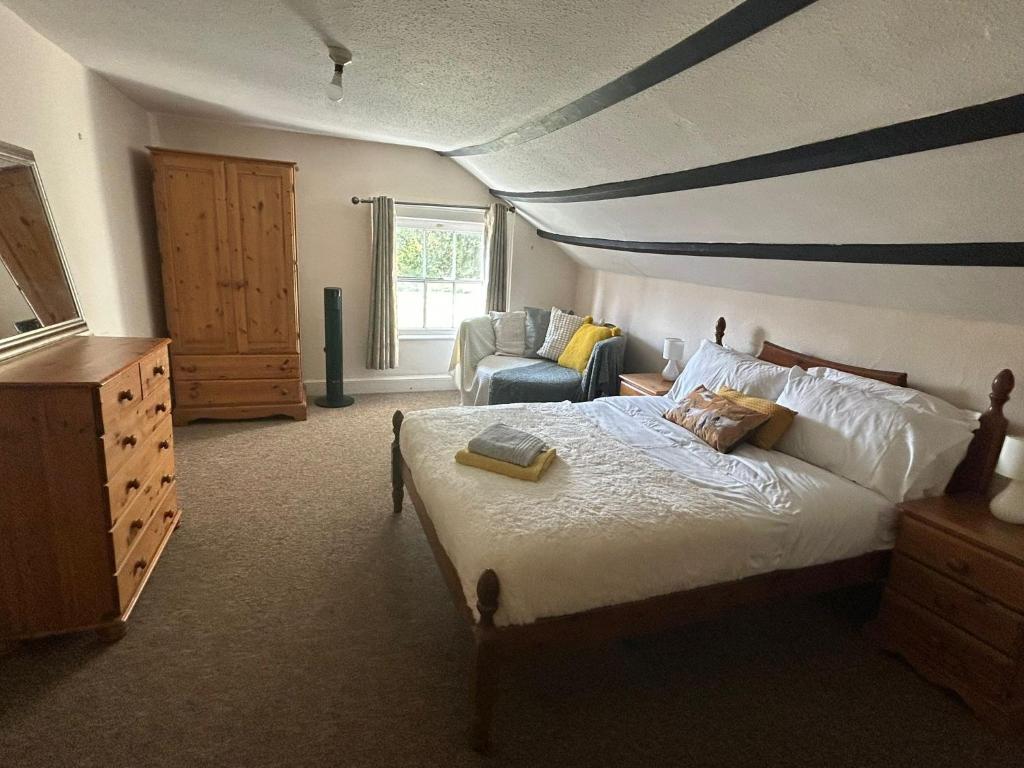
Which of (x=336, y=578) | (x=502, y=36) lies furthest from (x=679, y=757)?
(x=502, y=36)

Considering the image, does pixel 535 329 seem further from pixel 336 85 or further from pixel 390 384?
pixel 336 85

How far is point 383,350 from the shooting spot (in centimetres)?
493

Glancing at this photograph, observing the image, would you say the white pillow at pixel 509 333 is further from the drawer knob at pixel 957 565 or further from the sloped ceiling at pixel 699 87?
the drawer knob at pixel 957 565

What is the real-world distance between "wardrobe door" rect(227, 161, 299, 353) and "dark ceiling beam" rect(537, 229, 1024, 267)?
2.63 m

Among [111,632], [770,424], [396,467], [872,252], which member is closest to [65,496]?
[111,632]

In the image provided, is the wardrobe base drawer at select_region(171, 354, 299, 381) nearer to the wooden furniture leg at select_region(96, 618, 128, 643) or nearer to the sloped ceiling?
the sloped ceiling

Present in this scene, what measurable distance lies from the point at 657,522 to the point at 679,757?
2.23ft

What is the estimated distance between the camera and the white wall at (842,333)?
223cm

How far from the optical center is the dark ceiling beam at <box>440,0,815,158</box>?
1.46 metres

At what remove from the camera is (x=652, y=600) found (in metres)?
1.77

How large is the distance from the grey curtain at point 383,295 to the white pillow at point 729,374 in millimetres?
2584

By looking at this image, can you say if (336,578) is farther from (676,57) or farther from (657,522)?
(676,57)

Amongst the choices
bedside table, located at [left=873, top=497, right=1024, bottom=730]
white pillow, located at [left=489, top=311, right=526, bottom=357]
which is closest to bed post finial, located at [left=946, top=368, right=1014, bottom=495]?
bedside table, located at [left=873, top=497, right=1024, bottom=730]

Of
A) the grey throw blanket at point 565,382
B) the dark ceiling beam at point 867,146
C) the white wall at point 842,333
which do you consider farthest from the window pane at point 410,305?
the dark ceiling beam at point 867,146
